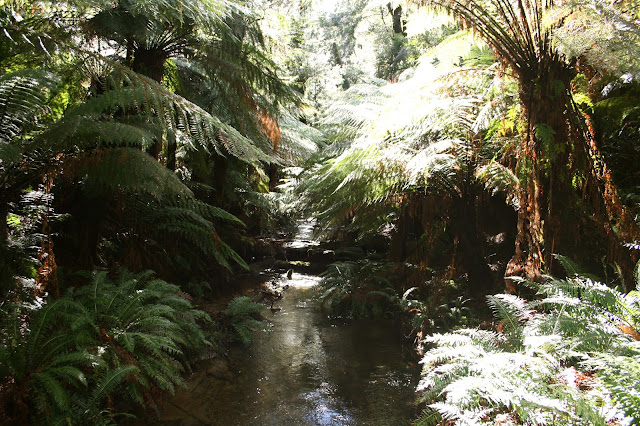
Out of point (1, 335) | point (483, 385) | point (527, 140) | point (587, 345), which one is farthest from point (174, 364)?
point (527, 140)

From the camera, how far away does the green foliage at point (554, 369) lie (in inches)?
61.1

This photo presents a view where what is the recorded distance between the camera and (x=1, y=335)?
220 centimetres

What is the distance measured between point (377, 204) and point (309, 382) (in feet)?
6.54

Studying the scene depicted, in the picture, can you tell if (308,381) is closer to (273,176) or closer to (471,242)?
(471,242)

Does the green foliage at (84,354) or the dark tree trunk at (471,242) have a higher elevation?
the dark tree trunk at (471,242)

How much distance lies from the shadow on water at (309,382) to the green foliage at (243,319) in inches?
4.9

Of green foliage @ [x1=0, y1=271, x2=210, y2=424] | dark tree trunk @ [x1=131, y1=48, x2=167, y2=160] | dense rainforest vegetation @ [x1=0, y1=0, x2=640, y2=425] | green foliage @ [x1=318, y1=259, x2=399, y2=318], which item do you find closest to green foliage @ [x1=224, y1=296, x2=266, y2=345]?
dense rainforest vegetation @ [x1=0, y1=0, x2=640, y2=425]

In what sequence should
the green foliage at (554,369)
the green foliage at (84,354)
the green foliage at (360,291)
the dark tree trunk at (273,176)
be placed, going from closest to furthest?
1. the green foliage at (554,369)
2. the green foliage at (84,354)
3. the green foliage at (360,291)
4. the dark tree trunk at (273,176)

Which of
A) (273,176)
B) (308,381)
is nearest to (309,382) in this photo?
(308,381)

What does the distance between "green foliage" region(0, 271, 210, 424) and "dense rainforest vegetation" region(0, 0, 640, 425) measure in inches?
0.6

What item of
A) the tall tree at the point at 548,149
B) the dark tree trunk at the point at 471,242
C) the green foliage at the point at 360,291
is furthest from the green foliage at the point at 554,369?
the green foliage at the point at 360,291

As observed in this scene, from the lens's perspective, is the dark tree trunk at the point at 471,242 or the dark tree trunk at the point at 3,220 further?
the dark tree trunk at the point at 471,242

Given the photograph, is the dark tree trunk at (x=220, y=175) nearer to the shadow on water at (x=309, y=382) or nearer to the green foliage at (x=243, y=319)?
the green foliage at (x=243, y=319)

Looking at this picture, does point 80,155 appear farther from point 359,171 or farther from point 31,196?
point 359,171
